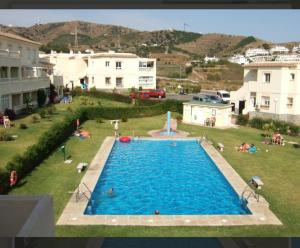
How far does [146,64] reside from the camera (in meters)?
61.6

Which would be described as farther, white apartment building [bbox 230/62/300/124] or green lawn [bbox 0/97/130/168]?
white apartment building [bbox 230/62/300/124]

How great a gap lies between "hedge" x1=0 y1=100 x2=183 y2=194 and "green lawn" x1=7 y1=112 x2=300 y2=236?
524 millimetres

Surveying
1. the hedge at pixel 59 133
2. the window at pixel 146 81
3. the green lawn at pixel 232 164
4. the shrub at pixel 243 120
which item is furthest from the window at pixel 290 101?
the window at pixel 146 81

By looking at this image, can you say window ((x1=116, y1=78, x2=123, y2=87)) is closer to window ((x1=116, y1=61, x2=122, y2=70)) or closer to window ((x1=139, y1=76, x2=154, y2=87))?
window ((x1=116, y1=61, x2=122, y2=70))

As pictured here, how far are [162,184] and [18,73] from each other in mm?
23066

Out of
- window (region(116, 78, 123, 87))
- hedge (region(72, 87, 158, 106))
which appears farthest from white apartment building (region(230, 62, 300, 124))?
window (region(116, 78, 123, 87))

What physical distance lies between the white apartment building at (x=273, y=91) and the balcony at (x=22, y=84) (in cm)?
2192

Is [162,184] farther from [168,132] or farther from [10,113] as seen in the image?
[10,113]

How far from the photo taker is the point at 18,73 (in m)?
37.5

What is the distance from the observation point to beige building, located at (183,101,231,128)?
35719 millimetres

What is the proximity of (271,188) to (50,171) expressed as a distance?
11.3m

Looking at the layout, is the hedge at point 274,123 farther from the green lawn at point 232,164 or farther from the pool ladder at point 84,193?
the pool ladder at point 84,193

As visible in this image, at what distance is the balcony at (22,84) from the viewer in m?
32.5
